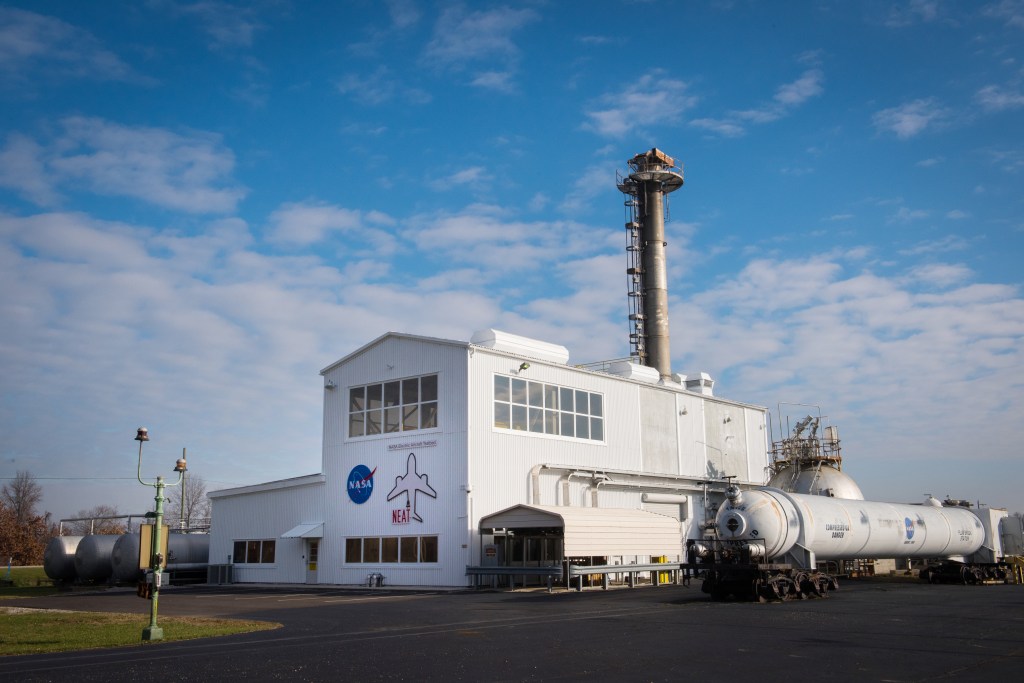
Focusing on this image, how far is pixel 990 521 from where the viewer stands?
39.4m

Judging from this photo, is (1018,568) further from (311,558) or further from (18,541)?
(18,541)

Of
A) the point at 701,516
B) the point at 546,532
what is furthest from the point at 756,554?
the point at 701,516

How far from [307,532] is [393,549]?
174 inches

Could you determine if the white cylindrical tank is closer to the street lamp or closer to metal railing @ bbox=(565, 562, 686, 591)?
metal railing @ bbox=(565, 562, 686, 591)

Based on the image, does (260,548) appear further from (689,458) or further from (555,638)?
(555,638)

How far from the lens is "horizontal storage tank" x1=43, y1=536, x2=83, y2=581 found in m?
45.9

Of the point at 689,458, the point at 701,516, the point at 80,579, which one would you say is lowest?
the point at 80,579

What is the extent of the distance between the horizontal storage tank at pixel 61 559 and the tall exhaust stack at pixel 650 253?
34478 millimetres

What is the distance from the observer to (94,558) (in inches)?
1736

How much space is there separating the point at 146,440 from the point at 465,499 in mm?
16526

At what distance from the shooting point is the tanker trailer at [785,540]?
1049 inches

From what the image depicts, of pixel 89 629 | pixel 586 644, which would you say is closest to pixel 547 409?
pixel 89 629

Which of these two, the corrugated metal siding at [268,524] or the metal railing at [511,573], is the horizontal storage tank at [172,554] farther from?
the metal railing at [511,573]

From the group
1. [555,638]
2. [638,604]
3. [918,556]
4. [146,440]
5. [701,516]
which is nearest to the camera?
[555,638]
